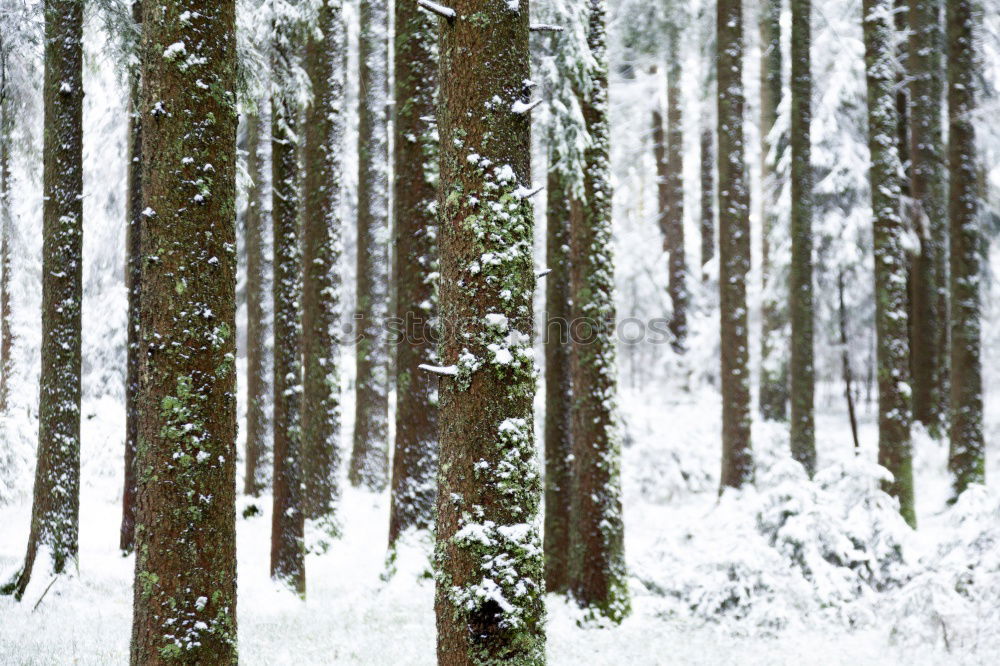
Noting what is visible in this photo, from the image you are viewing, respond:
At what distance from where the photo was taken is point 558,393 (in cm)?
946

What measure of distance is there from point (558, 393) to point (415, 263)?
2.36m

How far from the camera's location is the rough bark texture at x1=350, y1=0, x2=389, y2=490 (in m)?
14.2

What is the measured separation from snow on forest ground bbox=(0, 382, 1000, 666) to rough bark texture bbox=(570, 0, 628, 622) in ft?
1.72

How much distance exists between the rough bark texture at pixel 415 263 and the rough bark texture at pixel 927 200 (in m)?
10.3

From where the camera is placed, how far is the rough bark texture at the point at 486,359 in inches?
168

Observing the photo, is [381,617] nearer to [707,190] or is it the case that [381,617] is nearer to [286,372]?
[286,372]

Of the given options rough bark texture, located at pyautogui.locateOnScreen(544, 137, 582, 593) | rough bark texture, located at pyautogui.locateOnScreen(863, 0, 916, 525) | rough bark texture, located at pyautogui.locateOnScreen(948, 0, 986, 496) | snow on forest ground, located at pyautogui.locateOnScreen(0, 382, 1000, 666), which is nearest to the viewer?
snow on forest ground, located at pyautogui.locateOnScreen(0, 382, 1000, 666)

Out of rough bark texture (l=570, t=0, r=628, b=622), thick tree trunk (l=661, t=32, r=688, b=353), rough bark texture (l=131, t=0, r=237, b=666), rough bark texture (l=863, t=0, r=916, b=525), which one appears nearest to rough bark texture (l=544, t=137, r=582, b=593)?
rough bark texture (l=570, t=0, r=628, b=622)

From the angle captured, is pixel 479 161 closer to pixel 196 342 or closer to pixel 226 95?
pixel 226 95

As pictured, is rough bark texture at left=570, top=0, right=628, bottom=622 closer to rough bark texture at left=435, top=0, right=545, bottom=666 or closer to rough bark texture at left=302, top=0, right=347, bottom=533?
rough bark texture at left=302, top=0, right=347, bottom=533

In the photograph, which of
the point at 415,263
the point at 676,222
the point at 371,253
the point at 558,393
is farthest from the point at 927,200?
the point at 415,263

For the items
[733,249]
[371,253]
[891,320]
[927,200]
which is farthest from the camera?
[927,200]

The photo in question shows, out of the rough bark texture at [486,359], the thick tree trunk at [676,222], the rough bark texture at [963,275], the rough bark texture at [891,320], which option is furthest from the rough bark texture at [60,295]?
the thick tree trunk at [676,222]

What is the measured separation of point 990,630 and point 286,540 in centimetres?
738
